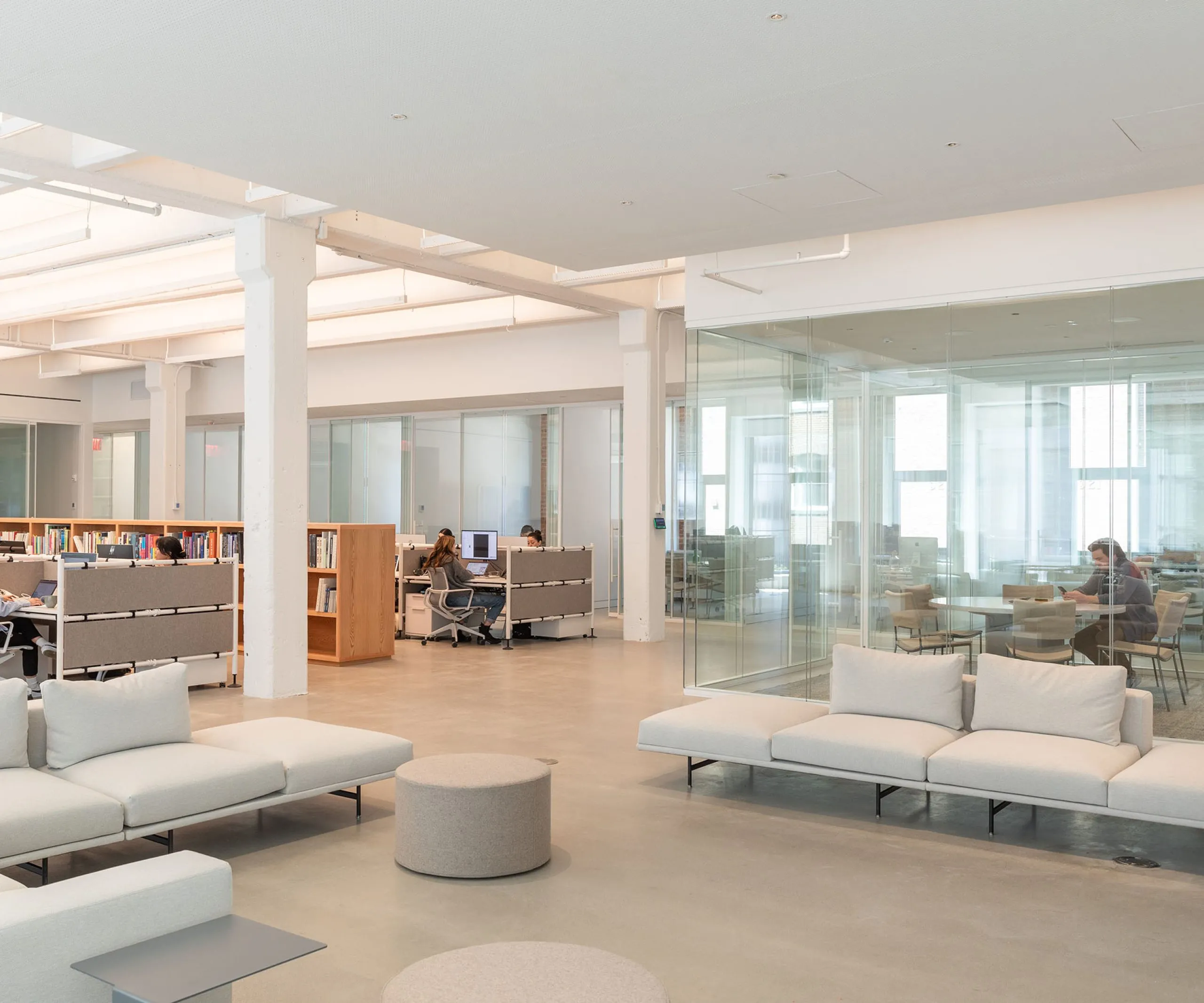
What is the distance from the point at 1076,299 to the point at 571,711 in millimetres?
4661

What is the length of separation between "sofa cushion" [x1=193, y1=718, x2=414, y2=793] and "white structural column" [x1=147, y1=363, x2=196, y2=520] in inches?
482

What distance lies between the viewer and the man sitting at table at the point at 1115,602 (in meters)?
7.23

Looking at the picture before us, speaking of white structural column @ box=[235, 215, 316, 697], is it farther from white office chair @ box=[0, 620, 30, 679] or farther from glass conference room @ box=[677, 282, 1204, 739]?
glass conference room @ box=[677, 282, 1204, 739]

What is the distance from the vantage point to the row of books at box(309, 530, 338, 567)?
36.7ft

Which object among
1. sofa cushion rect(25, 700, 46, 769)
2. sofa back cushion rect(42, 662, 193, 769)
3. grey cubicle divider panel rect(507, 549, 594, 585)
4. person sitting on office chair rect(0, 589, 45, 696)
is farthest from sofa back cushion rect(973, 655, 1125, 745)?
grey cubicle divider panel rect(507, 549, 594, 585)

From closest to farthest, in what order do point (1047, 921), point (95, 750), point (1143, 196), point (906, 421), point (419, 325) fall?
point (1047, 921) → point (95, 750) → point (1143, 196) → point (906, 421) → point (419, 325)

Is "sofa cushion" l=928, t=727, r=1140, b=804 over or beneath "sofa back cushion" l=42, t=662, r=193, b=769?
beneath

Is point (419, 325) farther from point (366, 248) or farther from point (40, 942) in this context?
point (40, 942)

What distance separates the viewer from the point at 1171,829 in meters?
5.50

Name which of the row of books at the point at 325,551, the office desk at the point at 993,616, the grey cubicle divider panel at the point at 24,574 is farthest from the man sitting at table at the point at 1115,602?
the grey cubicle divider panel at the point at 24,574

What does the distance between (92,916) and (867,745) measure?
381cm

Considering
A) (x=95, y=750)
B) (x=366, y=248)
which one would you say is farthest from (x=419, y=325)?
(x=95, y=750)

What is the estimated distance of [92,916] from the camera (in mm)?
2943

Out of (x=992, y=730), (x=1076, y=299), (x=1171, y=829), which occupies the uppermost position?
(x=1076, y=299)
